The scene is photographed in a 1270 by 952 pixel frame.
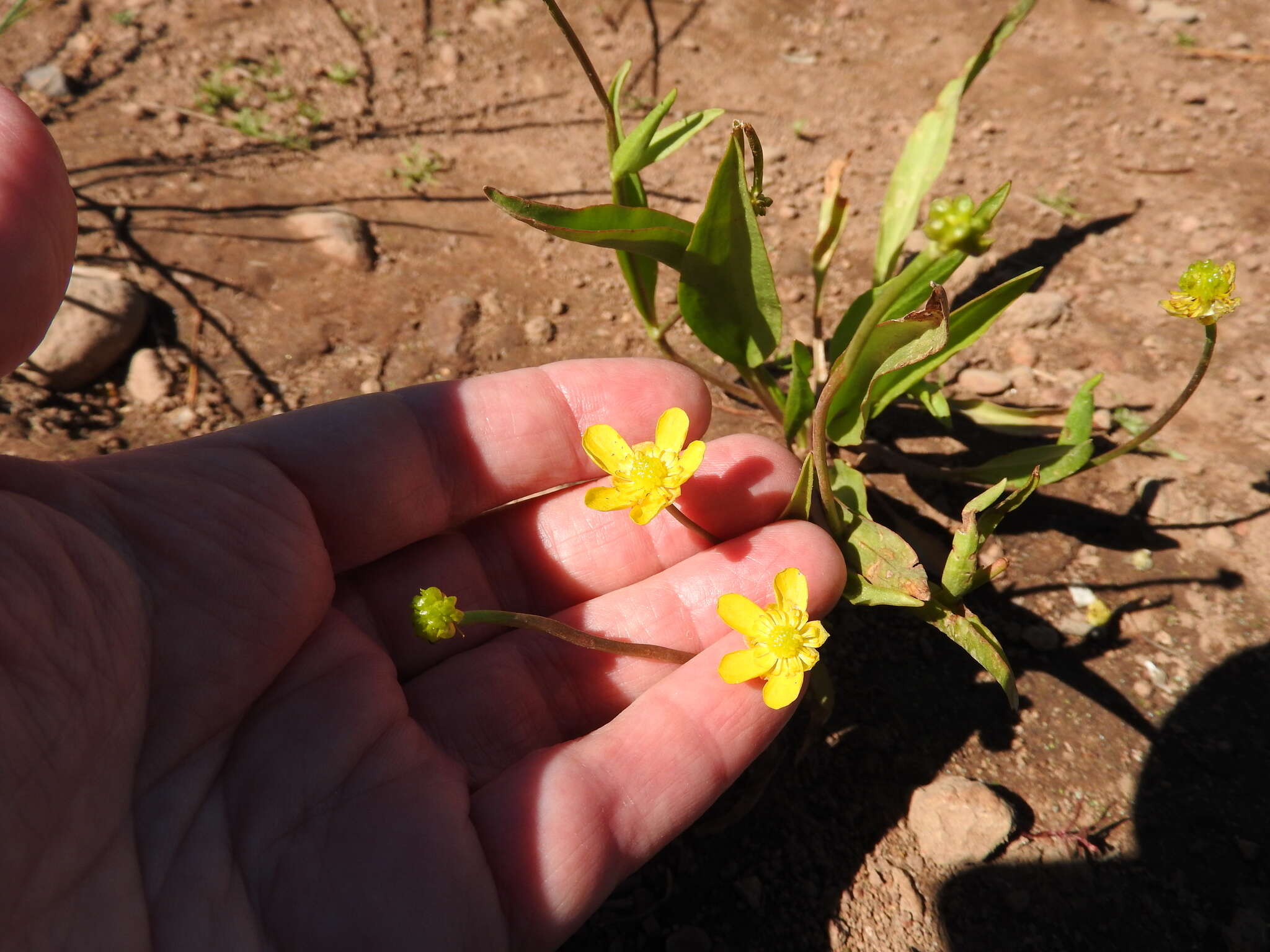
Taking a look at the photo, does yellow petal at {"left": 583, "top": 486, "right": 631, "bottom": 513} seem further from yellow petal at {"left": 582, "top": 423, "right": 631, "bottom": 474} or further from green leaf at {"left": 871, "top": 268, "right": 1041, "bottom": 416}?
green leaf at {"left": 871, "top": 268, "right": 1041, "bottom": 416}

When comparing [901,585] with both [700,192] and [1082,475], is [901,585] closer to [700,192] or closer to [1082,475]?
[1082,475]

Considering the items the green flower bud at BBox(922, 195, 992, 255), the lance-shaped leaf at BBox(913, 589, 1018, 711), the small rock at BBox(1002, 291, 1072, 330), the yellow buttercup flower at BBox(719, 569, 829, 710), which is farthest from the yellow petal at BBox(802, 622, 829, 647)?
the small rock at BBox(1002, 291, 1072, 330)

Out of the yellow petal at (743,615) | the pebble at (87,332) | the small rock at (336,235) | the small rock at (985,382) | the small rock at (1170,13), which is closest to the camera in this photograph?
the yellow petal at (743,615)

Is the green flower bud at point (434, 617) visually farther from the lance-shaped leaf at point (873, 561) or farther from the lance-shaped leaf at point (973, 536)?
the lance-shaped leaf at point (973, 536)

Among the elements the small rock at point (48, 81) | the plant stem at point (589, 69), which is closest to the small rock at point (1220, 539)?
the plant stem at point (589, 69)

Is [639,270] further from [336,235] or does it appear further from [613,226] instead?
[336,235]

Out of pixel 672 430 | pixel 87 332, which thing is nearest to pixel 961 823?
pixel 672 430

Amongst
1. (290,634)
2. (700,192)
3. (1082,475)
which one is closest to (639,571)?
(290,634)
